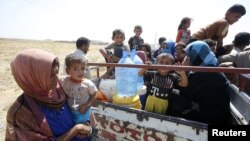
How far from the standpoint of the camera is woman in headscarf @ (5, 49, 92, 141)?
6.57ft

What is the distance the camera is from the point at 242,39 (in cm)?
477

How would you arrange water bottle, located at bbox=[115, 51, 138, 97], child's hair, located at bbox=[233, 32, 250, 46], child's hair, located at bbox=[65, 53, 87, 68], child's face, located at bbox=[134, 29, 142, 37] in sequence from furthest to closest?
1. child's face, located at bbox=[134, 29, 142, 37]
2. child's hair, located at bbox=[233, 32, 250, 46]
3. water bottle, located at bbox=[115, 51, 138, 97]
4. child's hair, located at bbox=[65, 53, 87, 68]

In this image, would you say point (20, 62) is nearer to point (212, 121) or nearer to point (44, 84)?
point (44, 84)

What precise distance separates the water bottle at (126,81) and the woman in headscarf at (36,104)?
1377 mm

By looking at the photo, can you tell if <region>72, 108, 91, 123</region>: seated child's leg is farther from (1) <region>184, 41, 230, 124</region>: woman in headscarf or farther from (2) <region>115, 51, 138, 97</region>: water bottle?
(1) <region>184, 41, 230, 124</region>: woman in headscarf

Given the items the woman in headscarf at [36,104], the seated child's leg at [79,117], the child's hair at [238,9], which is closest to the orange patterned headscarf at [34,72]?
the woman in headscarf at [36,104]

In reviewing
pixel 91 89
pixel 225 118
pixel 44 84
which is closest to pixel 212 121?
pixel 225 118

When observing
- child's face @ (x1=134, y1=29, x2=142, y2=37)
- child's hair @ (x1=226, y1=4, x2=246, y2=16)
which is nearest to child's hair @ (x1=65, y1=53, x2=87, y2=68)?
child's hair @ (x1=226, y1=4, x2=246, y2=16)

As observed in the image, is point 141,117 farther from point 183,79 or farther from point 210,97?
point 210,97

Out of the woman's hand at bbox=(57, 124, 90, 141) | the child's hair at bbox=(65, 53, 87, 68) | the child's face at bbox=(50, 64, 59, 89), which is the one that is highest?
the child's hair at bbox=(65, 53, 87, 68)

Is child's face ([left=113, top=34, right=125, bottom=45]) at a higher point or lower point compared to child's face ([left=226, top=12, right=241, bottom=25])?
lower

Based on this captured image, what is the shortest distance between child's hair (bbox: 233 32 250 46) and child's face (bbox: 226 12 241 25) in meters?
0.34

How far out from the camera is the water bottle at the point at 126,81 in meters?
3.60

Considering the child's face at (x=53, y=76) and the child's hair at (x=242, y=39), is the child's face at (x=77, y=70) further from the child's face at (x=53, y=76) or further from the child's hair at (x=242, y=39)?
the child's hair at (x=242, y=39)
